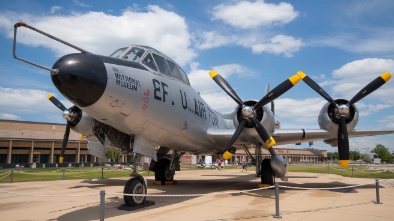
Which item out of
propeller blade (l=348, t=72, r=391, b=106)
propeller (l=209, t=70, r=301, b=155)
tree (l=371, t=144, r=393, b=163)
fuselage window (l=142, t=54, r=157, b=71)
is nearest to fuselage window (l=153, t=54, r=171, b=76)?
fuselage window (l=142, t=54, r=157, b=71)

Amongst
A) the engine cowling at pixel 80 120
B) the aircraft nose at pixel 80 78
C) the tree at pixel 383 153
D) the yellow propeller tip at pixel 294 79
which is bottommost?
the tree at pixel 383 153

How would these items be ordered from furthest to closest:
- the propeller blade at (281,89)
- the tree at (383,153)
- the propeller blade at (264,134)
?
the tree at (383,153) < the propeller blade at (281,89) < the propeller blade at (264,134)

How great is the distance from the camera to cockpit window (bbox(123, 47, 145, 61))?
951 cm

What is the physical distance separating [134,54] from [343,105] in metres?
8.75

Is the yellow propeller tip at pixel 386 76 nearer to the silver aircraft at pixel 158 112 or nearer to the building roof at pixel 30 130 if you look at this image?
the silver aircraft at pixel 158 112

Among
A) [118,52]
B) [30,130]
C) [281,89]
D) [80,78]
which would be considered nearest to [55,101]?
[118,52]

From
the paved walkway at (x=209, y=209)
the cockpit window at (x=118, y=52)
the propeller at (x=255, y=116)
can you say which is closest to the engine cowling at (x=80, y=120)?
the paved walkway at (x=209, y=209)

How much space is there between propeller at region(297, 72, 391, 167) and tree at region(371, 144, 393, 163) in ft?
456

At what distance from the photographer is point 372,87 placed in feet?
42.4

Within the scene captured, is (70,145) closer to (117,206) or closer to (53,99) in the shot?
(53,99)

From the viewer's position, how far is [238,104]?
41.1 feet

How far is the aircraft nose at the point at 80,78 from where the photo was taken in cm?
678

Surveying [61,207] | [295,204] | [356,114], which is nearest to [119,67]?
[61,207]

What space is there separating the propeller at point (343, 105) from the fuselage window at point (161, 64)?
5281mm
